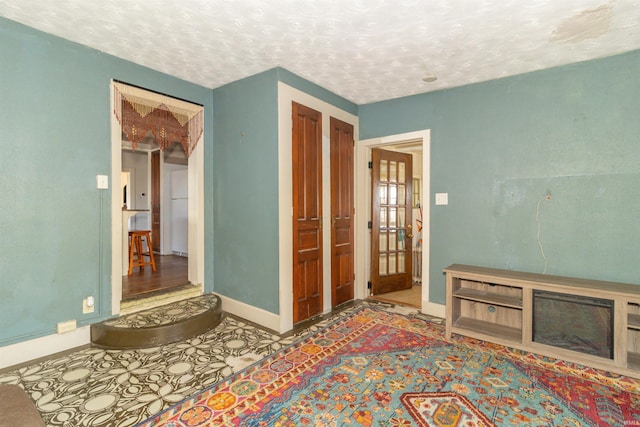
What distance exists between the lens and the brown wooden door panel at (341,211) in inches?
155

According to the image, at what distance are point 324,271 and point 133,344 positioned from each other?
2102 millimetres

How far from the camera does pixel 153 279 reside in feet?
14.1

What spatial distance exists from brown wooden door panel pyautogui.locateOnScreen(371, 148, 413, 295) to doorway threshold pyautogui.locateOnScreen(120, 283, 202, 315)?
2497 millimetres

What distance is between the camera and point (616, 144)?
279cm

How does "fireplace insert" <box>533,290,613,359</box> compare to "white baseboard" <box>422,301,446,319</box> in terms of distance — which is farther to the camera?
"white baseboard" <box>422,301,446,319</box>

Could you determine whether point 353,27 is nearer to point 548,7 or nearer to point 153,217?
point 548,7

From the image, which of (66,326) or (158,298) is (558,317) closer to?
(158,298)

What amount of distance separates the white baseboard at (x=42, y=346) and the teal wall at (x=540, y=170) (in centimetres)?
377

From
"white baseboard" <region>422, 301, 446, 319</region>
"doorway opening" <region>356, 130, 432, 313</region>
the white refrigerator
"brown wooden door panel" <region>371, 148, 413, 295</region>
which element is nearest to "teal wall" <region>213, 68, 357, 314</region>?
"doorway opening" <region>356, 130, 432, 313</region>

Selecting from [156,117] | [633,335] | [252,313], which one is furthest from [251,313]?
[633,335]

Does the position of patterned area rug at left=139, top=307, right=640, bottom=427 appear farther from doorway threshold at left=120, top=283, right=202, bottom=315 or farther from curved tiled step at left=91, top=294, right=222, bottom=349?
doorway threshold at left=120, top=283, right=202, bottom=315

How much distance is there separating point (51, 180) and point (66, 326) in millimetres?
1324

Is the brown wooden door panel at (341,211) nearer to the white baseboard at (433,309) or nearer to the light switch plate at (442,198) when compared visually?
the white baseboard at (433,309)

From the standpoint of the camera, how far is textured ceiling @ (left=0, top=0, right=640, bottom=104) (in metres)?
2.19
